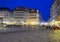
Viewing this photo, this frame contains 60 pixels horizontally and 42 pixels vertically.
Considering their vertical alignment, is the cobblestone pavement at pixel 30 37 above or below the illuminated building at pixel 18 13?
below

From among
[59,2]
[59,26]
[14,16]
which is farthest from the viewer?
[14,16]

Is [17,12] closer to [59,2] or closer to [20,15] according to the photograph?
[20,15]

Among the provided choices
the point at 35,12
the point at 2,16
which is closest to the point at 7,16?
the point at 2,16

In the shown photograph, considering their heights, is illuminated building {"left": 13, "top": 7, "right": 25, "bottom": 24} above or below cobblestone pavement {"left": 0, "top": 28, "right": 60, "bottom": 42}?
above

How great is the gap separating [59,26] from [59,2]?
2281 inches

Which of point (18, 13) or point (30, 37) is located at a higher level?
point (18, 13)

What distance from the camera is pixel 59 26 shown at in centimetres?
5084

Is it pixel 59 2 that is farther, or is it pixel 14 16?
pixel 14 16

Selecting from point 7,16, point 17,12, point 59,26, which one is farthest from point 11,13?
point 59,26

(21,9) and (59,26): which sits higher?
(21,9)

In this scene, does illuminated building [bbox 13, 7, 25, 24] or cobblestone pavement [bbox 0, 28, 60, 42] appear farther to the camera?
illuminated building [bbox 13, 7, 25, 24]

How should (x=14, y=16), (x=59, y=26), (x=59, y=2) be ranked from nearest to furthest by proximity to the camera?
(x=59, y=26)
(x=59, y=2)
(x=14, y=16)

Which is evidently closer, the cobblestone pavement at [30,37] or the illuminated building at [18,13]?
the cobblestone pavement at [30,37]

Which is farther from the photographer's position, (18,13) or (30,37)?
(18,13)
